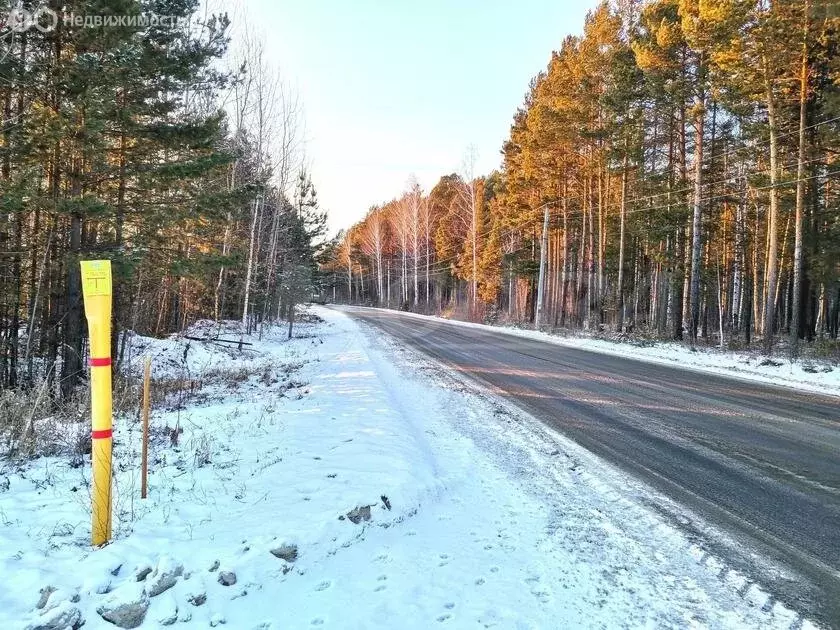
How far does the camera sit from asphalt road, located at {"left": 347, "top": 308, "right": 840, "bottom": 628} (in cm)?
339

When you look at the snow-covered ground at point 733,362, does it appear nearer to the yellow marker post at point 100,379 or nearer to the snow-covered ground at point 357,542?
the snow-covered ground at point 357,542

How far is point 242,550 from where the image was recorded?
10.5 feet

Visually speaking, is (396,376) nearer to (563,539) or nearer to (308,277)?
(563,539)

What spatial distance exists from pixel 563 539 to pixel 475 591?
3.24ft

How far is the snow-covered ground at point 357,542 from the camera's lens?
2.73 m

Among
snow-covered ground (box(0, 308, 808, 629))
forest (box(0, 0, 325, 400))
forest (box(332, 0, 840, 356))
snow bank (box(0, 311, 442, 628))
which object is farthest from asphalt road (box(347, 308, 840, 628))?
forest (box(332, 0, 840, 356))

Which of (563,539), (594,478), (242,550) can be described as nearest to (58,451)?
(242,550)

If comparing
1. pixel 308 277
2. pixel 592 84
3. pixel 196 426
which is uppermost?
pixel 592 84

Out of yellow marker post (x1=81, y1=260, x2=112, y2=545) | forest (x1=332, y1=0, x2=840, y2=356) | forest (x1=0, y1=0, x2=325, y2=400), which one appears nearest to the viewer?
yellow marker post (x1=81, y1=260, x2=112, y2=545)

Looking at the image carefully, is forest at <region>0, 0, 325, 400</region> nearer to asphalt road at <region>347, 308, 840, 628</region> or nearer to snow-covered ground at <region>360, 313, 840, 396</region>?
asphalt road at <region>347, 308, 840, 628</region>

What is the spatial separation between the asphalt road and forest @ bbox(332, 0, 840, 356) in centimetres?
921

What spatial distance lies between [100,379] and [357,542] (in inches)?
83.7

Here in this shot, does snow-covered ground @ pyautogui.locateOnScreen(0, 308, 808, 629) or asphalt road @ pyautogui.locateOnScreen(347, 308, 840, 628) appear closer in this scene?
snow-covered ground @ pyautogui.locateOnScreen(0, 308, 808, 629)

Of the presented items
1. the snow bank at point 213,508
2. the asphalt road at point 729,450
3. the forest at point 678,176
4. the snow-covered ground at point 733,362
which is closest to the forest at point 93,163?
the snow bank at point 213,508
